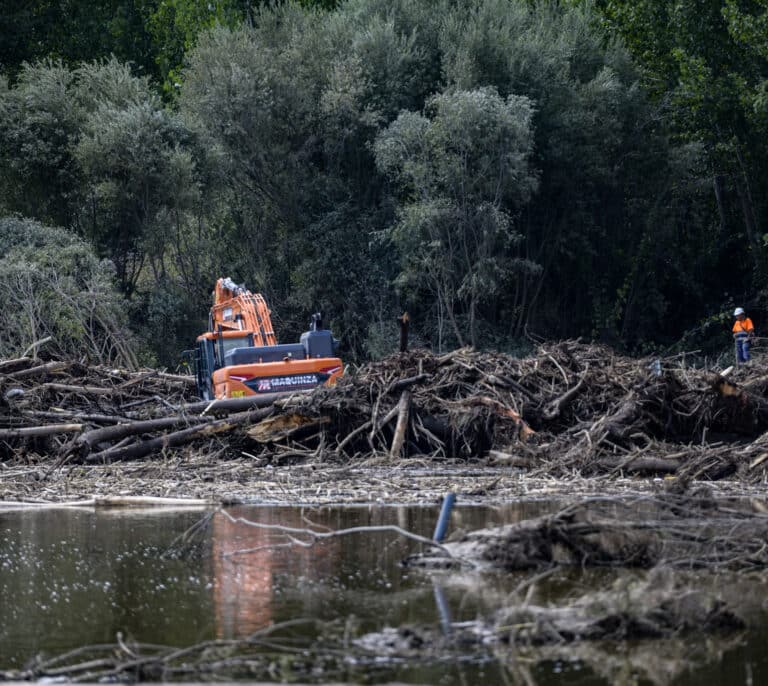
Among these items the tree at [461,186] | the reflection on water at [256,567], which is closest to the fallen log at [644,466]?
the reflection on water at [256,567]

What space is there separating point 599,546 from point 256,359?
1116 cm

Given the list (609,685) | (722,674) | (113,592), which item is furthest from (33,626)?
(722,674)

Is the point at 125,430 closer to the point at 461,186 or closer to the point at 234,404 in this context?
the point at 234,404

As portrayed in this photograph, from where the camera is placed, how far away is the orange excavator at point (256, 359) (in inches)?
699

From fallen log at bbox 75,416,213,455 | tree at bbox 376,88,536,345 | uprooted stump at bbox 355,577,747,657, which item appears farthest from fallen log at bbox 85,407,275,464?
tree at bbox 376,88,536,345

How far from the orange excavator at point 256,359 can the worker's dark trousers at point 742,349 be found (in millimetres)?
10636

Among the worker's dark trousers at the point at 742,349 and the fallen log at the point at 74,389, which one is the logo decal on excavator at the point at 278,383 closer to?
the fallen log at the point at 74,389

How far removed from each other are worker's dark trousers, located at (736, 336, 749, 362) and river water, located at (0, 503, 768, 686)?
664 inches

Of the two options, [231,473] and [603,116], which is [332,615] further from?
[603,116]

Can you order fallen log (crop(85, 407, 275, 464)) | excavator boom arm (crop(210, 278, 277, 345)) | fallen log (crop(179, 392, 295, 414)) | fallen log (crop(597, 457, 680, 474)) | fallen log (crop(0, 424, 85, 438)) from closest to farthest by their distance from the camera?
1. fallen log (crop(597, 457, 680, 474))
2. fallen log (crop(85, 407, 275, 464))
3. fallen log (crop(0, 424, 85, 438))
4. fallen log (crop(179, 392, 295, 414))
5. excavator boom arm (crop(210, 278, 277, 345))

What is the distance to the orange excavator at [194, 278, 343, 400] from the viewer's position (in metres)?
17.8

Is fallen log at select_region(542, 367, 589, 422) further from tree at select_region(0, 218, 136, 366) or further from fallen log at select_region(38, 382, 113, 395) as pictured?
tree at select_region(0, 218, 136, 366)

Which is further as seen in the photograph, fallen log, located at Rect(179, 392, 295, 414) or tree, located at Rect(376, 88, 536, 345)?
tree, located at Rect(376, 88, 536, 345)

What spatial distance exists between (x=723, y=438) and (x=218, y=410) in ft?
19.8
